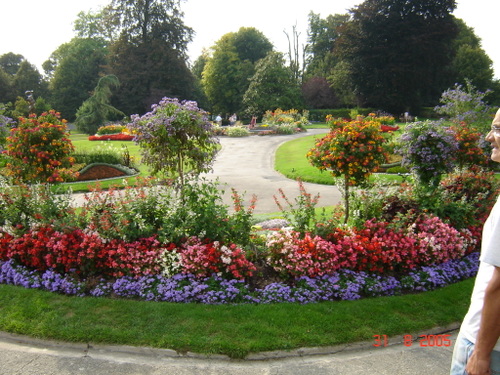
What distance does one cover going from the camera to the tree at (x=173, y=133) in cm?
706

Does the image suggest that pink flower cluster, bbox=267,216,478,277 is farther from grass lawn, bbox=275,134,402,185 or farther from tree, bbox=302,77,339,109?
tree, bbox=302,77,339,109

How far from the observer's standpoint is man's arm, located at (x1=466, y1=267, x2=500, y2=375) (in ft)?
4.76

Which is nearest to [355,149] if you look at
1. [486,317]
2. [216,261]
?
[216,261]

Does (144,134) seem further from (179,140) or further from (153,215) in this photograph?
(153,215)

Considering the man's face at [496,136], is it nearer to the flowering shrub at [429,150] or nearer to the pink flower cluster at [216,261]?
the pink flower cluster at [216,261]

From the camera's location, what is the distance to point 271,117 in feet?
115

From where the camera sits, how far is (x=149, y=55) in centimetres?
4200

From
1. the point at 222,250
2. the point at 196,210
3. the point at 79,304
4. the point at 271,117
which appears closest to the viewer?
the point at 79,304

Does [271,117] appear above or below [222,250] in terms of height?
above

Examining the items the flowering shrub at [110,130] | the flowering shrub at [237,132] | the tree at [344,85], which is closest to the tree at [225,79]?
the tree at [344,85]

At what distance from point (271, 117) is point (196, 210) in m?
30.5

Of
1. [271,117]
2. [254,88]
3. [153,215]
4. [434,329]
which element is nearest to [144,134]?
[153,215]

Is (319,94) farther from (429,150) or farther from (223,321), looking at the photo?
(223,321)

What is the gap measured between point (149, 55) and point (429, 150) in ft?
128
